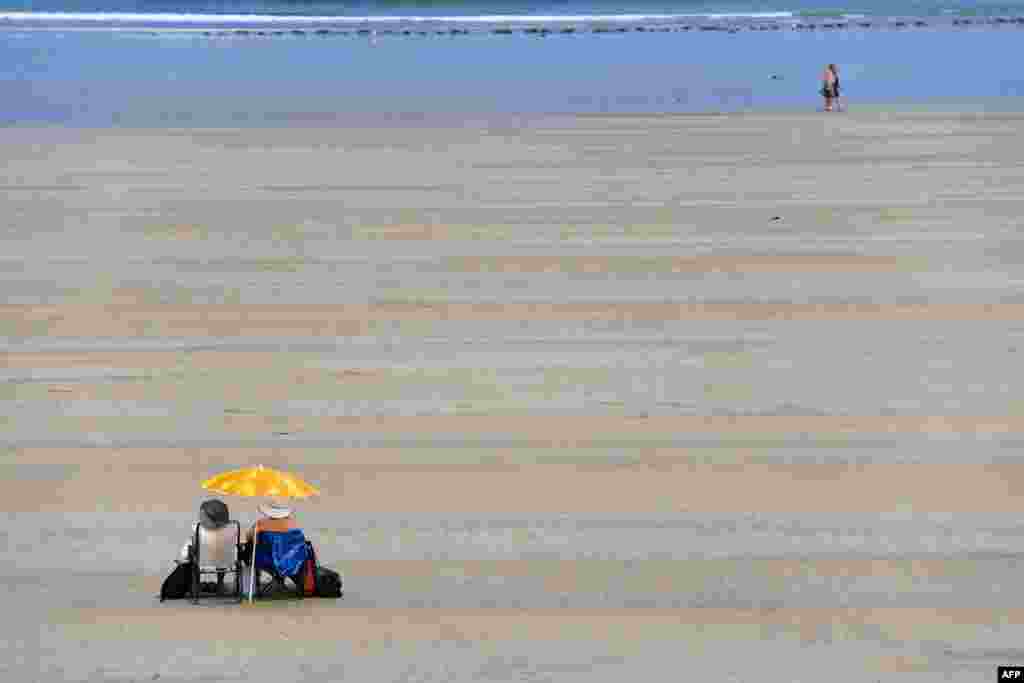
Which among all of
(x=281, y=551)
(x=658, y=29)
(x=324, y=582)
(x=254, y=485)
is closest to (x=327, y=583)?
(x=324, y=582)

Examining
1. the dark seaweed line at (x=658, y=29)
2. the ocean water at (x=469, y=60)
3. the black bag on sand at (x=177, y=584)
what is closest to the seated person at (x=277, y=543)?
the black bag on sand at (x=177, y=584)

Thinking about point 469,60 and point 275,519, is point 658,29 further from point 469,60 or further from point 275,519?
point 275,519

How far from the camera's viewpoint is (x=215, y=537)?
26.2 feet

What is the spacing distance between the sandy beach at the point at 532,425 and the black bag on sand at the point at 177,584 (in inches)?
5.3

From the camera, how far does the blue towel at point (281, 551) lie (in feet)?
26.5

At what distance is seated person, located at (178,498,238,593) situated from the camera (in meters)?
7.93

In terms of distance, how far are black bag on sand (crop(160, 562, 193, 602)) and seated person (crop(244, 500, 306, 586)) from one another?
→ 0.79 ft

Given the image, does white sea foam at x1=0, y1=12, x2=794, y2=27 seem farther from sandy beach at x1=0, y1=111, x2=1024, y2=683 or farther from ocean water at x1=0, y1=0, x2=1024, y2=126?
sandy beach at x1=0, y1=111, x2=1024, y2=683

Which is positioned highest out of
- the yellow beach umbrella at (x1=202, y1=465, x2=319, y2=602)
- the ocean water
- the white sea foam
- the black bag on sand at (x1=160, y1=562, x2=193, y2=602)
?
the white sea foam

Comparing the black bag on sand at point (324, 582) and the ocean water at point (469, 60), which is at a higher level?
the ocean water at point (469, 60)

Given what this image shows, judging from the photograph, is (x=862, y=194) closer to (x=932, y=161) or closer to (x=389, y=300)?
(x=932, y=161)

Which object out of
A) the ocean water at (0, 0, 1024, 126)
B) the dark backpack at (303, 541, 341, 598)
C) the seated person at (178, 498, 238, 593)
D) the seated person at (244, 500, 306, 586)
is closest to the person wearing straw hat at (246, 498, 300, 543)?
the seated person at (244, 500, 306, 586)

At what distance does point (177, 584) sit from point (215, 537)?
42cm

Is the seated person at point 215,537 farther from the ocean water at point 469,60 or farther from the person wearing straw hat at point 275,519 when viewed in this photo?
the ocean water at point 469,60
